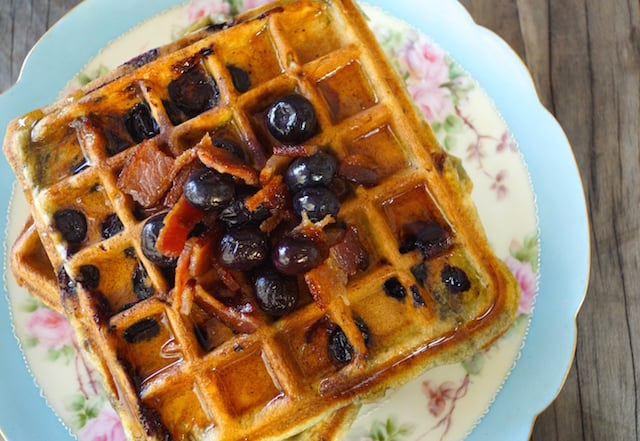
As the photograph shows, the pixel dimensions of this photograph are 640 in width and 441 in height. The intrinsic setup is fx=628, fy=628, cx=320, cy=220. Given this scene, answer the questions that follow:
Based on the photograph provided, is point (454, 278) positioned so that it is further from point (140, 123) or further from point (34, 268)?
point (34, 268)

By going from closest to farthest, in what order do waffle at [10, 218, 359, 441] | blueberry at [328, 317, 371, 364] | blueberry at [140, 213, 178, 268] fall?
blueberry at [140, 213, 178, 268]
blueberry at [328, 317, 371, 364]
waffle at [10, 218, 359, 441]

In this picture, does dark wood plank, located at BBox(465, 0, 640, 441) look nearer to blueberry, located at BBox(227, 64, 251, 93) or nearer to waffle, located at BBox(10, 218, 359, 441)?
blueberry, located at BBox(227, 64, 251, 93)

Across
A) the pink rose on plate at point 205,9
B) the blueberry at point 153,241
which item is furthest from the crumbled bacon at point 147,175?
the pink rose on plate at point 205,9

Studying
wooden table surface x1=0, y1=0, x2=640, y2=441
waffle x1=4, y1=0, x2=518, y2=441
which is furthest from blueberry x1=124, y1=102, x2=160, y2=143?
wooden table surface x1=0, y1=0, x2=640, y2=441

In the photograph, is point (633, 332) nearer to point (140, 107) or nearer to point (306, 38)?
point (306, 38)

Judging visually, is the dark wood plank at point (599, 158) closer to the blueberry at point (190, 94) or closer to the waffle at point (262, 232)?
the waffle at point (262, 232)
